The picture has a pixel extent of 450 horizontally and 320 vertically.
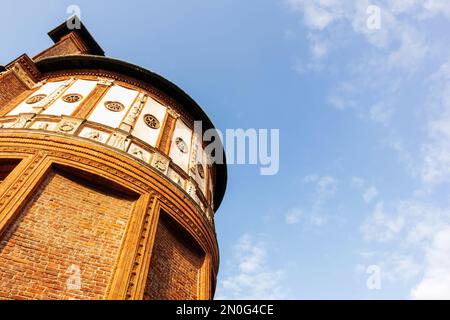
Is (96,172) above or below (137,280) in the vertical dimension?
above

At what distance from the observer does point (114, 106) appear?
10.3m

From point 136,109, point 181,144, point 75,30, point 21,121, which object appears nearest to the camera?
point 21,121

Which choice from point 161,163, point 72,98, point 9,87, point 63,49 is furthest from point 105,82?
point 63,49

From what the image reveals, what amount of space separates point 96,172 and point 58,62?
6110 mm

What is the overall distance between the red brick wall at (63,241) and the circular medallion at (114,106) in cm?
296

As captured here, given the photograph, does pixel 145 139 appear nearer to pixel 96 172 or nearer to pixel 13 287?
pixel 96 172

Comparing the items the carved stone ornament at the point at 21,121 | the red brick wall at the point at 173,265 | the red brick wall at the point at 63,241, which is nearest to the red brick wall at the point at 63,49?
the carved stone ornament at the point at 21,121

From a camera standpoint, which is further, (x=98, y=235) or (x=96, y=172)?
(x=96, y=172)

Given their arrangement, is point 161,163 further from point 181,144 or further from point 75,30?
point 75,30

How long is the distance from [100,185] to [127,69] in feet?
16.4

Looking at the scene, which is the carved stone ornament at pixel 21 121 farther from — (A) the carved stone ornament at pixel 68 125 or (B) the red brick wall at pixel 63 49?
(B) the red brick wall at pixel 63 49
